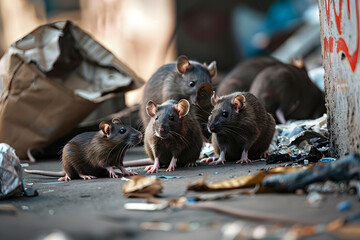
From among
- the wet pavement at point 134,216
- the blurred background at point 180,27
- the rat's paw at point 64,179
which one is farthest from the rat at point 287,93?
the wet pavement at point 134,216

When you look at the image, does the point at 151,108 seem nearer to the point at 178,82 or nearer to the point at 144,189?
the point at 178,82

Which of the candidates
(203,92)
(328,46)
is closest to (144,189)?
(328,46)

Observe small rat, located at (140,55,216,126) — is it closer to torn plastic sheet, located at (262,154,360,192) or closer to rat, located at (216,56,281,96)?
rat, located at (216,56,281,96)

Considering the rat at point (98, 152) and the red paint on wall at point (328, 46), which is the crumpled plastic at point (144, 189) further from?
the red paint on wall at point (328, 46)

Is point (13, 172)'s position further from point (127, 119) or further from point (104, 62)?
point (127, 119)

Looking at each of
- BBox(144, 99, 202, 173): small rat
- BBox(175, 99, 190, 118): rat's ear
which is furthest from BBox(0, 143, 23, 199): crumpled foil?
BBox(175, 99, 190, 118): rat's ear

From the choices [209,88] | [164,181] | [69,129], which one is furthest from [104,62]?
[164,181]
